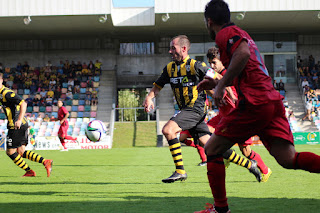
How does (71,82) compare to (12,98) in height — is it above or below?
above

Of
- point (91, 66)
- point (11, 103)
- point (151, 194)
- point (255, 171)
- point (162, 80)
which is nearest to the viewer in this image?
point (151, 194)

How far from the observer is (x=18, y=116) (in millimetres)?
8000

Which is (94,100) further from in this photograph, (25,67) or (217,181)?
(217,181)

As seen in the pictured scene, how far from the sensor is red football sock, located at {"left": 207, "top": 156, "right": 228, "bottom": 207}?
12.8ft

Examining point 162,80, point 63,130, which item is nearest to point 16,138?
point 162,80

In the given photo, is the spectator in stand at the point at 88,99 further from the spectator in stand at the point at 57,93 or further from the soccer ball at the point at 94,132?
the soccer ball at the point at 94,132

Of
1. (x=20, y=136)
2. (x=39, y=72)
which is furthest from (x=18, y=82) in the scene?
(x=20, y=136)

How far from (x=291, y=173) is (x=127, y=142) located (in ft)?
60.1

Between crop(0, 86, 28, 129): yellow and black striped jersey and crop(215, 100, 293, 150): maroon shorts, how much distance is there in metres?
5.28

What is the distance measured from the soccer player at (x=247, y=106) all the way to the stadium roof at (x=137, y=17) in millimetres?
24298

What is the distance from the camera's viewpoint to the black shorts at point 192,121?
22.3ft

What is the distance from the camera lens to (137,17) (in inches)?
1144

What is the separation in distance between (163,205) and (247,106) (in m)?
1.78

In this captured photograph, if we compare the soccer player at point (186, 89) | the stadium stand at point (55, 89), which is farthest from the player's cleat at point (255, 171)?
the stadium stand at point (55, 89)
